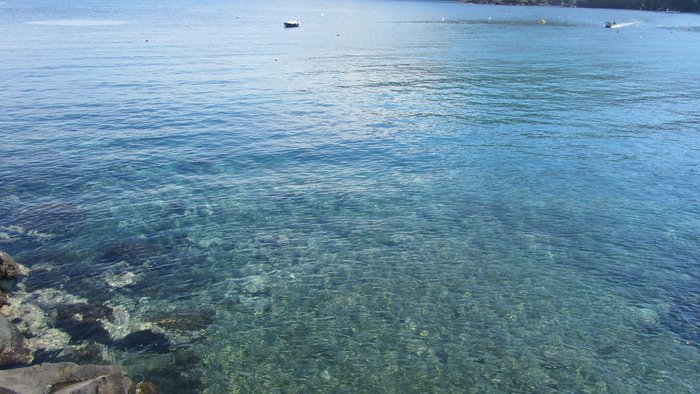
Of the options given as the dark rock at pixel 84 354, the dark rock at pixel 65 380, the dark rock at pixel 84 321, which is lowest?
the dark rock at pixel 84 354

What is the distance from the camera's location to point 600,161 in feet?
109

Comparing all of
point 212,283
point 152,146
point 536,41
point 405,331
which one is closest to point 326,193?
point 212,283

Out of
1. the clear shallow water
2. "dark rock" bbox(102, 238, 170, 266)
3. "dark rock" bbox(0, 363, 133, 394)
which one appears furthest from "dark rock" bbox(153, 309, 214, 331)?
"dark rock" bbox(102, 238, 170, 266)

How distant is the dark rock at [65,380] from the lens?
12570 mm

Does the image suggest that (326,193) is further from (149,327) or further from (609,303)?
(609,303)

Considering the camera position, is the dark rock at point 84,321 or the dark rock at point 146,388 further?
the dark rock at point 84,321

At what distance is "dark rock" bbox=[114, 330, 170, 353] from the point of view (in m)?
16.1

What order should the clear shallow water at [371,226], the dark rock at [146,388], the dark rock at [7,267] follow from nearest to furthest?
1. the dark rock at [146,388]
2. the clear shallow water at [371,226]
3. the dark rock at [7,267]

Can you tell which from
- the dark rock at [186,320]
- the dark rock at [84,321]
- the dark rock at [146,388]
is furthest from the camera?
the dark rock at [186,320]

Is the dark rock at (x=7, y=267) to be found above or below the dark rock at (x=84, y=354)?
above

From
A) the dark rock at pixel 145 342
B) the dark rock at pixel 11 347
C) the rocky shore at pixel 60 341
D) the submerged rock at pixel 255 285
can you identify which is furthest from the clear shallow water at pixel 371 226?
the dark rock at pixel 11 347

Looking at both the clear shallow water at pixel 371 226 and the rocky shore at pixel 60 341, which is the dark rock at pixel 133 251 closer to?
the clear shallow water at pixel 371 226

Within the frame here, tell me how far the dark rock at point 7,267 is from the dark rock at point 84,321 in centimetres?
326

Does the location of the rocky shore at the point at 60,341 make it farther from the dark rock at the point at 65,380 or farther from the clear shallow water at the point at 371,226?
the clear shallow water at the point at 371,226
